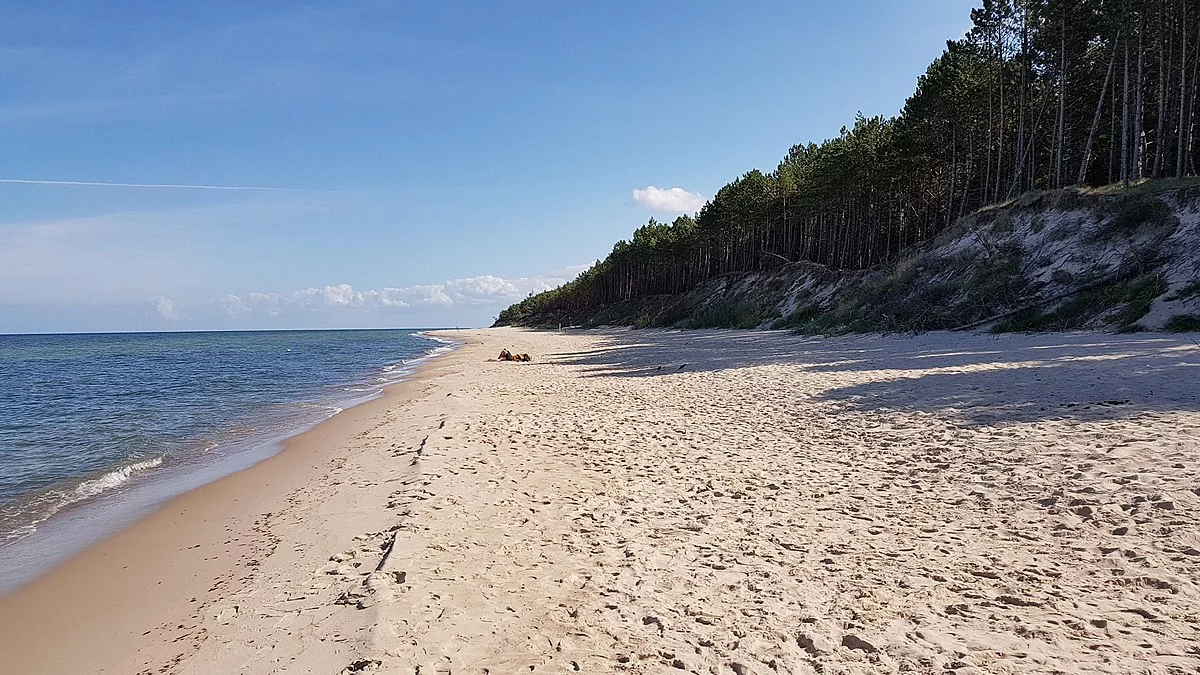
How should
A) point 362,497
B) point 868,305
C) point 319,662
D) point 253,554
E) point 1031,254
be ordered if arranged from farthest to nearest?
point 868,305, point 1031,254, point 362,497, point 253,554, point 319,662

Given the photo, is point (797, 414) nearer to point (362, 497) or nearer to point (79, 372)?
point (362, 497)

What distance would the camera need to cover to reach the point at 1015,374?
12.0m

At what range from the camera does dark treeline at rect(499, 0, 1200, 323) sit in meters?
27.4

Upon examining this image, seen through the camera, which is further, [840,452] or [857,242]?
[857,242]

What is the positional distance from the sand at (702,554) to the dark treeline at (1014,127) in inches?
988

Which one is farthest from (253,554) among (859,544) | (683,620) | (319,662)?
(859,544)

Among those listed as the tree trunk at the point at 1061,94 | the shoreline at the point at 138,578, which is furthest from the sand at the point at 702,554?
the tree trunk at the point at 1061,94

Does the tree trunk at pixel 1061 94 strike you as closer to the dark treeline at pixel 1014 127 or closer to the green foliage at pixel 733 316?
the dark treeline at pixel 1014 127

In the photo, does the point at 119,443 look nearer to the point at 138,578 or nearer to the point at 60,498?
the point at 60,498

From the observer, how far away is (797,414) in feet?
36.4

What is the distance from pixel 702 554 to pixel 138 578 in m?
5.75

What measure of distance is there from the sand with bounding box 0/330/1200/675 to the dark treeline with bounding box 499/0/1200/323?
25.1 m

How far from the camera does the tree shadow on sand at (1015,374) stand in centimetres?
885

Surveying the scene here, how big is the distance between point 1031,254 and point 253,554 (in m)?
28.1
